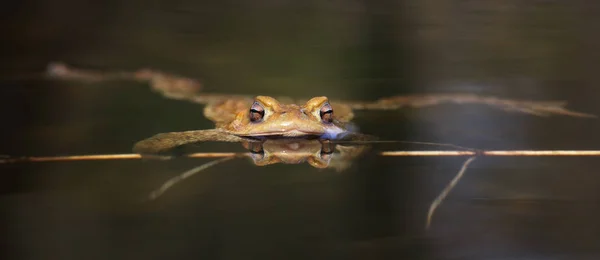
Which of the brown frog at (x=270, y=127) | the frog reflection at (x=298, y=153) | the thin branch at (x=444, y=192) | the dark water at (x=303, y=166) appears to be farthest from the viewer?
the brown frog at (x=270, y=127)

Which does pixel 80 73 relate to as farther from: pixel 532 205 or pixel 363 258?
pixel 532 205

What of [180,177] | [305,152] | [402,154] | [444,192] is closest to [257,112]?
[305,152]

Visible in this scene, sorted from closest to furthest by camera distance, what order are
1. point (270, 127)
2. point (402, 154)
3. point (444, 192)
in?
point (444, 192)
point (402, 154)
point (270, 127)

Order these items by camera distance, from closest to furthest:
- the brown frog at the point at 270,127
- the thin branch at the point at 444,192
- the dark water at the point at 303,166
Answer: the dark water at the point at 303,166, the thin branch at the point at 444,192, the brown frog at the point at 270,127

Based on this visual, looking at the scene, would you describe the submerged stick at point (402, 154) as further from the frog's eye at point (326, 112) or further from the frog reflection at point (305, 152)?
the frog's eye at point (326, 112)

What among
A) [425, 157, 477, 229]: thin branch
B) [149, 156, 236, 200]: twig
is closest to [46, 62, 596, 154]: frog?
[149, 156, 236, 200]: twig

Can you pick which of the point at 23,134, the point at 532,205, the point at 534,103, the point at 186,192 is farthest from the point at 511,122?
the point at 23,134

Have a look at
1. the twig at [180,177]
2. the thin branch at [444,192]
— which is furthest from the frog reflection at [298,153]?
the thin branch at [444,192]

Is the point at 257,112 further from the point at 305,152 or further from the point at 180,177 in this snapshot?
the point at 180,177
